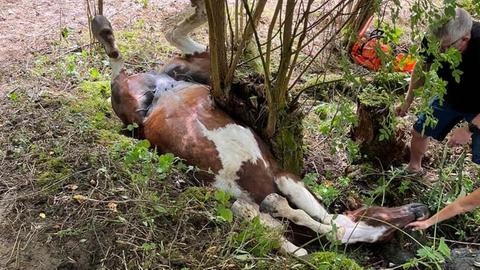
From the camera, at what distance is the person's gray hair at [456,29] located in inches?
125

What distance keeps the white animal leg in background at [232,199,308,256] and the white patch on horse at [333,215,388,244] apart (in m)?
0.44

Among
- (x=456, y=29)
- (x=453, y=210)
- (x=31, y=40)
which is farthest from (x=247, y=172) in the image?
(x=31, y=40)

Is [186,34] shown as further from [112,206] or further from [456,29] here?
[456,29]

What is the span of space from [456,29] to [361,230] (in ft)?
4.21

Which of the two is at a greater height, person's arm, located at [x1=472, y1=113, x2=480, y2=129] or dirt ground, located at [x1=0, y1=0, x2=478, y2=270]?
person's arm, located at [x1=472, y1=113, x2=480, y2=129]

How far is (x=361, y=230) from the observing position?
3365 mm

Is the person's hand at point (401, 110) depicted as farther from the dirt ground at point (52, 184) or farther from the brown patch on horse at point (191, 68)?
the brown patch on horse at point (191, 68)

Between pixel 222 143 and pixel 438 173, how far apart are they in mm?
1638

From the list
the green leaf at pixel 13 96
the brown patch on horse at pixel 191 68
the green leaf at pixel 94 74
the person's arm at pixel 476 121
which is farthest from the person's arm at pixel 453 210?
the green leaf at pixel 13 96

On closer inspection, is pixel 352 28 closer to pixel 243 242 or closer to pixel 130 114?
pixel 243 242

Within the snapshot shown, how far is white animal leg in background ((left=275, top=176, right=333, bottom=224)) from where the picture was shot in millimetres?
3379

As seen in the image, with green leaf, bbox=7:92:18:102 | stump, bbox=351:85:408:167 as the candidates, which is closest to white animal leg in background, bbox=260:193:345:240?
stump, bbox=351:85:408:167

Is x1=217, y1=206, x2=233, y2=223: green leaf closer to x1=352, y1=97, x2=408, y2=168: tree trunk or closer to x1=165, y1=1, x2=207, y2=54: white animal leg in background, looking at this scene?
x1=352, y1=97, x2=408, y2=168: tree trunk

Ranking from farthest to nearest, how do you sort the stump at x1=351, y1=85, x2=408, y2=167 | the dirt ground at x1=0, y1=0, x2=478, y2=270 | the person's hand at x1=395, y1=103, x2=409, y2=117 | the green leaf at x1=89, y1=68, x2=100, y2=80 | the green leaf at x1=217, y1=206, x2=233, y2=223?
the green leaf at x1=89, y1=68, x2=100, y2=80
the person's hand at x1=395, y1=103, x2=409, y2=117
the stump at x1=351, y1=85, x2=408, y2=167
the green leaf at x1=217, y1=206, x2=233, y2=223
the dirt ground at x1=0, y1=0, x2=478, y2=270
